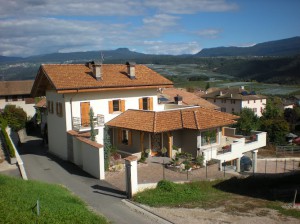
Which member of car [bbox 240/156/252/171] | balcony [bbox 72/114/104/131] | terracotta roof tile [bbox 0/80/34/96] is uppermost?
terracotta roof tile [bbox 0/80/34/96]

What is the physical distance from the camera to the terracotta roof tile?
50431 mm

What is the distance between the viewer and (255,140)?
28.3 metres

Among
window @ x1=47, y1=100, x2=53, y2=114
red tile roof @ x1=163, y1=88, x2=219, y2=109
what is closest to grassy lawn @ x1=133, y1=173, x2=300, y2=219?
window @ x1=47, y1=100, x2=53, y2=114

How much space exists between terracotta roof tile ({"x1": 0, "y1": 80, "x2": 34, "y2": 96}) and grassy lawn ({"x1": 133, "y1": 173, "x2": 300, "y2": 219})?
39.4 m

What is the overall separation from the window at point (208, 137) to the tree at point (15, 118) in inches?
1005

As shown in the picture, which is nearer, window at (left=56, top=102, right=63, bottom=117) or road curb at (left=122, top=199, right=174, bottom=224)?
road curb at (left=122, top=199, right=174, bottom=224)

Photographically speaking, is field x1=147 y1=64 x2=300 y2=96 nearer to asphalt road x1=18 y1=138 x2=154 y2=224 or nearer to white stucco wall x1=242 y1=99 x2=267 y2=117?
white stucco wall x1=242 y1=99 x2=267 y2=117

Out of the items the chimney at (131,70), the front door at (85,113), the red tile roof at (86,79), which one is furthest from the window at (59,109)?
the chimney at (131,70)

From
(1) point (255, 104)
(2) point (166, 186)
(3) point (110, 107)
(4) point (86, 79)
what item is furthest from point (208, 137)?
(1) point (255, 104)

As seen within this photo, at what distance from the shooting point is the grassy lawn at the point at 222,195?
15.0m

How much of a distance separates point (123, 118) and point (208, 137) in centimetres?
669

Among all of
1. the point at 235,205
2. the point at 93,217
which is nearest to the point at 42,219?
the point at 93,217

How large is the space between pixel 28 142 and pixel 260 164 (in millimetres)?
22879

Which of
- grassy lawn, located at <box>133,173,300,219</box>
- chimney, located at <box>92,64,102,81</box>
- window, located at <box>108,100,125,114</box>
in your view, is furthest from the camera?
window, located at <box>108,100,125,114</box>
